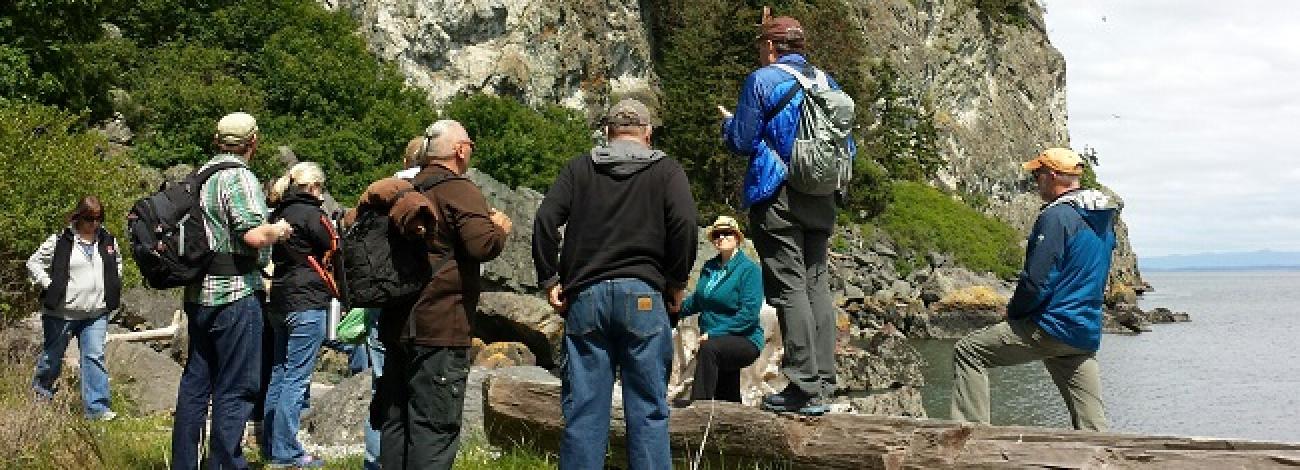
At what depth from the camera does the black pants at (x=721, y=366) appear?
8.71 metres

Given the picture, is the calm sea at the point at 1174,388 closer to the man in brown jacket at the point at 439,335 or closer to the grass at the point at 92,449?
the grass at the point at 92,449

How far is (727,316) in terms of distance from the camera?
9.01 metres

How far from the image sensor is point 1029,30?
90375mm

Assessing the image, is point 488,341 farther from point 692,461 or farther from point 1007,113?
point 1007,113

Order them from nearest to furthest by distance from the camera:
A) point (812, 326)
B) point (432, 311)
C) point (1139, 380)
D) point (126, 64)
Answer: point (432, 311) → point (812, 326) → point (1139, 380) → point (126, 64)

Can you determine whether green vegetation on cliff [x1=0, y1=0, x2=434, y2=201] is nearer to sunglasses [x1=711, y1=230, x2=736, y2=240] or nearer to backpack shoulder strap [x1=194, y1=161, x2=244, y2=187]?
sunglasses [x1=711, y1=230, x2=736, y2=240]

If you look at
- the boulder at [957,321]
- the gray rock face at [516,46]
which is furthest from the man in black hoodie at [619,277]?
the boulder at [957,321]

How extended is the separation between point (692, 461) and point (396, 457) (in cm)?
200

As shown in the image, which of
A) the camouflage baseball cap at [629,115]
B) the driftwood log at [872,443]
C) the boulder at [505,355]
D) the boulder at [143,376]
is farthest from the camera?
the boulder at [505,355]

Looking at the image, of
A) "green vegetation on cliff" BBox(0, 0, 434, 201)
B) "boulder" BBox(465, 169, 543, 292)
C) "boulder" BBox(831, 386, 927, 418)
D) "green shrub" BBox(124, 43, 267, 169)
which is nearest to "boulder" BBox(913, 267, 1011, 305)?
"green vegetation on cliff" BBox(0, 0, 434, 201)

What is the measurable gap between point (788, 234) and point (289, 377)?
361cm

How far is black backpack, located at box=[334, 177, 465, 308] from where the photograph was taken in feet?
17.7

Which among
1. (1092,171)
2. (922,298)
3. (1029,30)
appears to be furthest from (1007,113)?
(922,298)

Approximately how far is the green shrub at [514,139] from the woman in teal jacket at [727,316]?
3267cm
